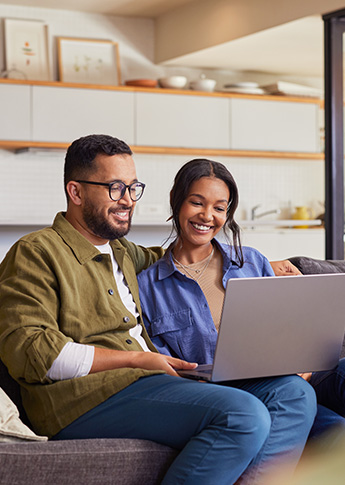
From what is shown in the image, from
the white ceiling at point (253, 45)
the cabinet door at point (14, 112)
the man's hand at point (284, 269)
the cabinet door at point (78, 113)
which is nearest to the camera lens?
the man's hand at point (284, 269)

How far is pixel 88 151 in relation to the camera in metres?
2.31

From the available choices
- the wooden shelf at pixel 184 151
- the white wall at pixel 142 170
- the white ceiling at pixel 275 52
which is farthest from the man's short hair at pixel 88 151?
the wooden shelf at pixel 184 151

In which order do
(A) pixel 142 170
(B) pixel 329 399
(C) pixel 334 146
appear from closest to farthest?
(B) pixel 329 399 < (C) pixel 334 146 < (A) pixel 142 170

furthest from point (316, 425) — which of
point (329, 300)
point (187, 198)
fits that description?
point (187, 198)

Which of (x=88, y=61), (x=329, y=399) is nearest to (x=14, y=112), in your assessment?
(x=88, y=61)

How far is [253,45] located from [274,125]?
90 centimetres

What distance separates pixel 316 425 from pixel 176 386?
2.04ft

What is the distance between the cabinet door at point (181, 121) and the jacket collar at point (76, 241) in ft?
12.3

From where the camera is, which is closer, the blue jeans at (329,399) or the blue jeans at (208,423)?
Result: the blue jeans at (208,423)

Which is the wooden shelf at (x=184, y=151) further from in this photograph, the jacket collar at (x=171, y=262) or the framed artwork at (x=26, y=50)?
the jacket collar at (x=171, y=262)

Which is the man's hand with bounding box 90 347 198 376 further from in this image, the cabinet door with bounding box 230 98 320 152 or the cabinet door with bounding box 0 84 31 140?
the cabinet door with bounding box 230 98 320 152

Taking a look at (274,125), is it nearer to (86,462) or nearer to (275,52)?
(275,52)

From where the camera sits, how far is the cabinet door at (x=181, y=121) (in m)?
5.95

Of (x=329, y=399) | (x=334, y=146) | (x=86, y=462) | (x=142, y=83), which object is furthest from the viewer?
(x=142, y=83)
